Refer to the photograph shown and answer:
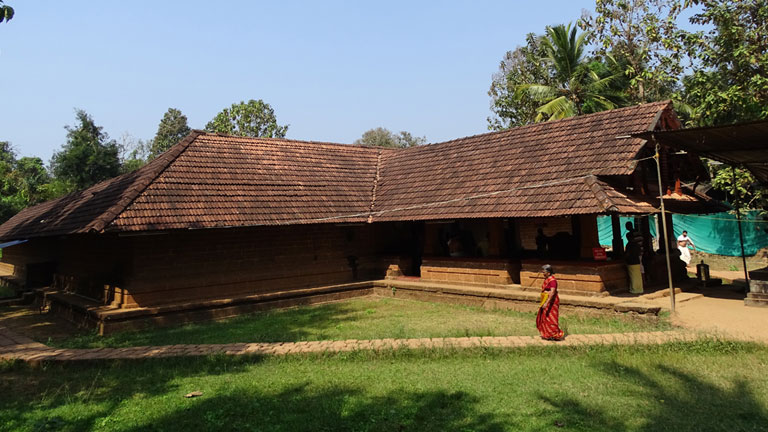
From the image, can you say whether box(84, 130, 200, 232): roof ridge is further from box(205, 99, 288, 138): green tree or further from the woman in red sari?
box(205, 99, 288, 138): green tree

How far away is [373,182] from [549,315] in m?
10.3

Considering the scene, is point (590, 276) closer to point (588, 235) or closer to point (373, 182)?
point (588, 235)

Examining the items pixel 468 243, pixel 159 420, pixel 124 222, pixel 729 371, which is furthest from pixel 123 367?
pixel 468 243

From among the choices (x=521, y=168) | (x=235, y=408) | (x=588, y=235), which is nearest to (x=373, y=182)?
(x=521, y=168)

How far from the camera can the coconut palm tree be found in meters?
22.4

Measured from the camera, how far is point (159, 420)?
5.11m

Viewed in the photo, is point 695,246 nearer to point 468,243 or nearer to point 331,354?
point 468,243

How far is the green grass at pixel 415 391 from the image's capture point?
482 cm

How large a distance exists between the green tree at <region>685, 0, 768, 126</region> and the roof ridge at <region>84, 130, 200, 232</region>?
1640 cm

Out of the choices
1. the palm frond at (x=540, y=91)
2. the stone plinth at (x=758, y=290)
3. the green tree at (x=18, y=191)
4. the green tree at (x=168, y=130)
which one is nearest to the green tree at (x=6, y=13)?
the stone plinth at (x=758, y=290)

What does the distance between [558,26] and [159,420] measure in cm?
2310

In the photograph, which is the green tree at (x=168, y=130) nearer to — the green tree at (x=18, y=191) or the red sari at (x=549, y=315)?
the green tree at (x=18, y=191)

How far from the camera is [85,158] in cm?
3747

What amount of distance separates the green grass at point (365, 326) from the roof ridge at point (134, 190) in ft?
7.64
